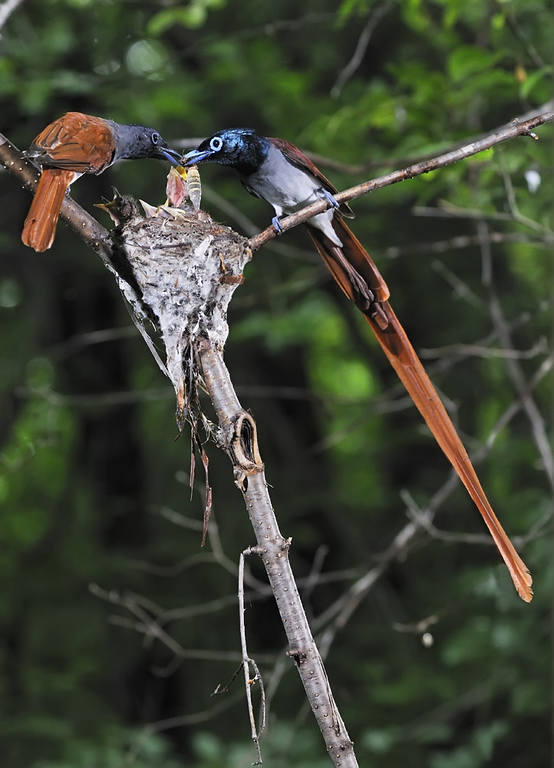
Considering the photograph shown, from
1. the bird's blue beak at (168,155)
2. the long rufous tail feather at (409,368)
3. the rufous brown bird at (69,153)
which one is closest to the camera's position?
the long rufous tail feather at (409,368)

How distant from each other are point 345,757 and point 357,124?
10.6 ft

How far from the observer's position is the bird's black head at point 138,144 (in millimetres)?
3362

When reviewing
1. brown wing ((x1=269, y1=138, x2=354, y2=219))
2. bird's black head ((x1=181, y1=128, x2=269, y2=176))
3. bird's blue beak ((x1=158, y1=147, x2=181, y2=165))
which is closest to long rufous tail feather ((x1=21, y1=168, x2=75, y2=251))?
bird's black head ((x1=181, y1=128, x2=269, y2=176))

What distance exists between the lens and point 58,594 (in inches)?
256

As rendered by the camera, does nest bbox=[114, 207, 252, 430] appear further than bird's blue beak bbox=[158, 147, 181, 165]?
No

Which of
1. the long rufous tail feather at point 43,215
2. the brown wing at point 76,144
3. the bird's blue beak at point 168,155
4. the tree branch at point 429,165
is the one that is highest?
the bird's blue beak at point 168,155

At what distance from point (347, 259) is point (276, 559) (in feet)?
3.31

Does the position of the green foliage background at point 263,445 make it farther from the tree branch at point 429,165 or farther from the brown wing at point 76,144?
the tree branch at point 429,165

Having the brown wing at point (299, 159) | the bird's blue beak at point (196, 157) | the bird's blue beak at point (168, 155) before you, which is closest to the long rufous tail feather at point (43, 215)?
the bird's blue beak at point (196, 157)

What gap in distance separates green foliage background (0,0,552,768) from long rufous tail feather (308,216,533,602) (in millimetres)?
1939

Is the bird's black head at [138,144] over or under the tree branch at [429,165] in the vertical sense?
over

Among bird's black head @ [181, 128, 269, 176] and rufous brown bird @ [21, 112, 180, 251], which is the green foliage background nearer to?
rufous brown bird @ [21, 112, 180, 251]

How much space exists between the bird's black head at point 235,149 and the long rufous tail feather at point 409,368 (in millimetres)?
477

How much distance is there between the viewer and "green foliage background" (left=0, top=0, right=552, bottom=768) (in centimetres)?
524
